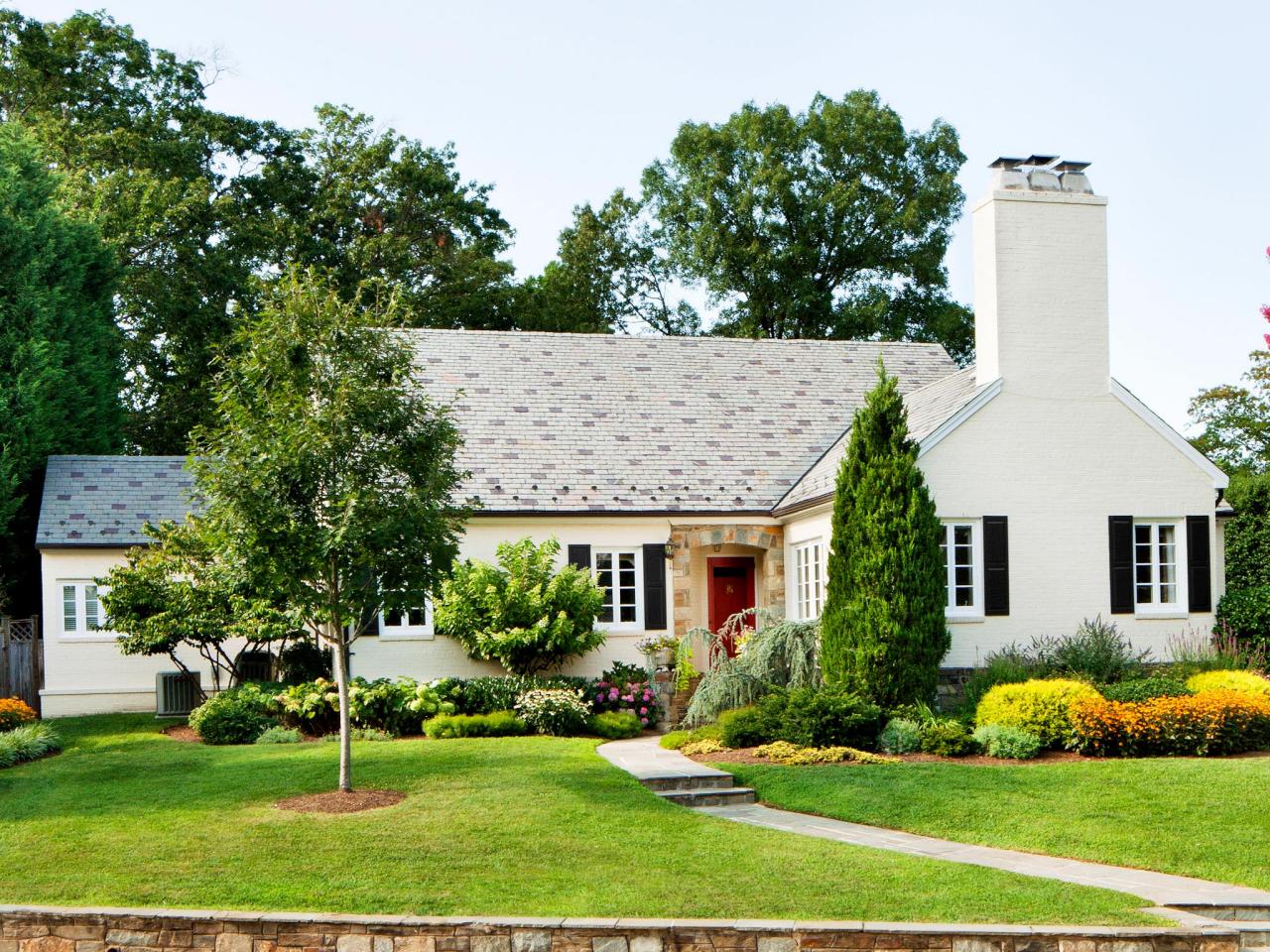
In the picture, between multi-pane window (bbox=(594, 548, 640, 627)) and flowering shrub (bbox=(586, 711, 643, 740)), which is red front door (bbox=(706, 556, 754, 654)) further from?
flowering shrub (bbox=(586, 711, 643, 740))

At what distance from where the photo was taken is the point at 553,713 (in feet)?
54.5

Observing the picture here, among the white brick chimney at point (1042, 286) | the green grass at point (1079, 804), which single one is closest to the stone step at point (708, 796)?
the green grass at point (1079, 804)

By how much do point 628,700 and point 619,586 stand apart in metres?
2.19

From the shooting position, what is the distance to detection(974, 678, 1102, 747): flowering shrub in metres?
14.4

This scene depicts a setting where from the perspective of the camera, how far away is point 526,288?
35.6m

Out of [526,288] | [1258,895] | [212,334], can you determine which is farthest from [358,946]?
[526,288]

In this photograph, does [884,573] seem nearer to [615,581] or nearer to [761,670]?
[761,670]

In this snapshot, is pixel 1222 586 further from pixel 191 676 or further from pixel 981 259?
pixel 191 676

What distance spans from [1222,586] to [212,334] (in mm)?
22349

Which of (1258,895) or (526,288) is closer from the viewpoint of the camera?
(1258,895)

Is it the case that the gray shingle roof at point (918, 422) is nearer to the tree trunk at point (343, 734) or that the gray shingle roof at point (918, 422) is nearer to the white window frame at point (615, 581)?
the white window frame at point (615, 581)

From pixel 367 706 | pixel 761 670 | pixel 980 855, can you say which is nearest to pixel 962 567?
pixel 761 670

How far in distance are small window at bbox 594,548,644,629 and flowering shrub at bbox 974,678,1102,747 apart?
589 cm

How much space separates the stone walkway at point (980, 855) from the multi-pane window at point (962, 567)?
547 centimetres
